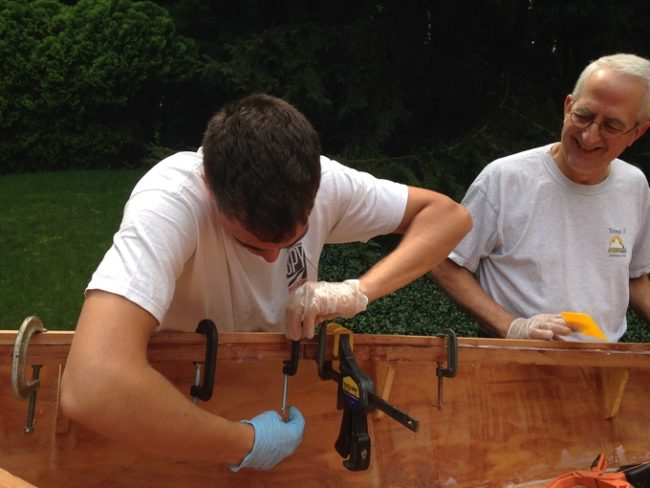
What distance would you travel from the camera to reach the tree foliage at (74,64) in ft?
25.7

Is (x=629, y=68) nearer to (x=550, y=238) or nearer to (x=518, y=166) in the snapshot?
(x=518, y=166)

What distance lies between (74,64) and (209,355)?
6.83m

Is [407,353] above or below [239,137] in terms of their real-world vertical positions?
below

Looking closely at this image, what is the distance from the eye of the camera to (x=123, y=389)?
61.3 inches

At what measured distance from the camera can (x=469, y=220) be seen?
2416mm

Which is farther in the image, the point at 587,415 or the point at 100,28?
the point at 100,28

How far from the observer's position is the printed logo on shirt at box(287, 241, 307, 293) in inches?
85.0

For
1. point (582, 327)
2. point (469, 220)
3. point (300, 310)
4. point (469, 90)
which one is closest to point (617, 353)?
point (582, 327)

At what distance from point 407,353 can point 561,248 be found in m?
0.78

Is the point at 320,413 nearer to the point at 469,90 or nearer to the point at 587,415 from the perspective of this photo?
the point at 587,415

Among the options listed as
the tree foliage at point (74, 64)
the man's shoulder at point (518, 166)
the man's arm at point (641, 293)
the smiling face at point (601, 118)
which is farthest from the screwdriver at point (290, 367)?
the tree foliage at point (74, 64)

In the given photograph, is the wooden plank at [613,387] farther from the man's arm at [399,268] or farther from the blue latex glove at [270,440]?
the blue latex glove at [270,440]

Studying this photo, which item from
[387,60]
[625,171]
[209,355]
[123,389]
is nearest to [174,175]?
[209,355]

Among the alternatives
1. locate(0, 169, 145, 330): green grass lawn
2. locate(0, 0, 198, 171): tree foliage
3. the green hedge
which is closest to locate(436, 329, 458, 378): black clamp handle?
the green hedge
